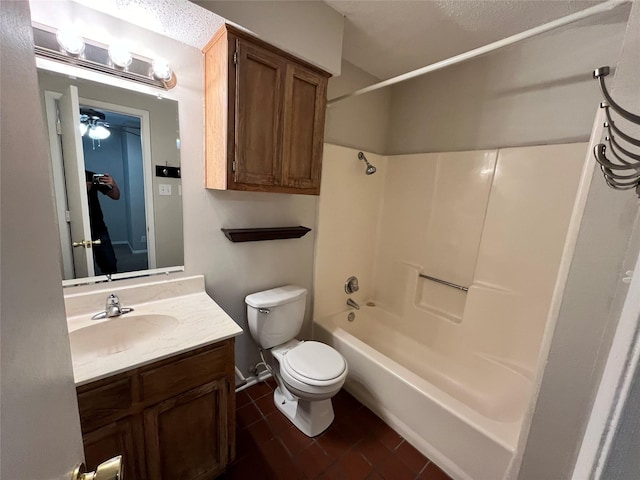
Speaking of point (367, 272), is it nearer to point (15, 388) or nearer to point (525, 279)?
point (525, 279)

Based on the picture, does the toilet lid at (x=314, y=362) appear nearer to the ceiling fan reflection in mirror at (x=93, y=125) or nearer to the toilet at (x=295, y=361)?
the toilet at (x=295, y=361)

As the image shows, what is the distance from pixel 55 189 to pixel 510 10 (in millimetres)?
2305

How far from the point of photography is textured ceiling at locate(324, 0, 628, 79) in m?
1.33

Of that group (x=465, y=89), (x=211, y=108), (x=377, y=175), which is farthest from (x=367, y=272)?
(x=211, y=108)

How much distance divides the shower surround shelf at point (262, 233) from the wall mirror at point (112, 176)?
280mm

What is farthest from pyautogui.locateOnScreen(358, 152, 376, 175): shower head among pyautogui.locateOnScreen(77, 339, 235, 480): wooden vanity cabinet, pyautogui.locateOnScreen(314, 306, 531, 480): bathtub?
pyautogui.locateOnScreen(77, 339, 235, 480): wooden vanity cabinet

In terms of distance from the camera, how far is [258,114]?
1.31 metres

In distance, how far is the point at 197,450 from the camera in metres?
1.17

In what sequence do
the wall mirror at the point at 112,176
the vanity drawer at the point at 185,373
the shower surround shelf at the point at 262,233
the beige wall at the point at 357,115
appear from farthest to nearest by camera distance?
1. the beige wall at the point at 357,115
2. the shower surround shelf at the point at 262,233
3. the wall mirror at the point at 112,176
4. the vanity drawer at the point at 185,373

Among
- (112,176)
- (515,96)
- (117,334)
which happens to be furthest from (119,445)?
(515,96)

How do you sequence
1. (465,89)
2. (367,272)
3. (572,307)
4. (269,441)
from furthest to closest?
(367,272) < (465,89) < (269,441) < (572,307)

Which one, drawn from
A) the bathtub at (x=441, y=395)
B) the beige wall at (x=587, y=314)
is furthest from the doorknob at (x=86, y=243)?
the beige wall at (x=587, y=314)

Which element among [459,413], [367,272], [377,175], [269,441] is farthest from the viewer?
[367,272]

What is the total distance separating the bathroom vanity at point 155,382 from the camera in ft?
3.01
